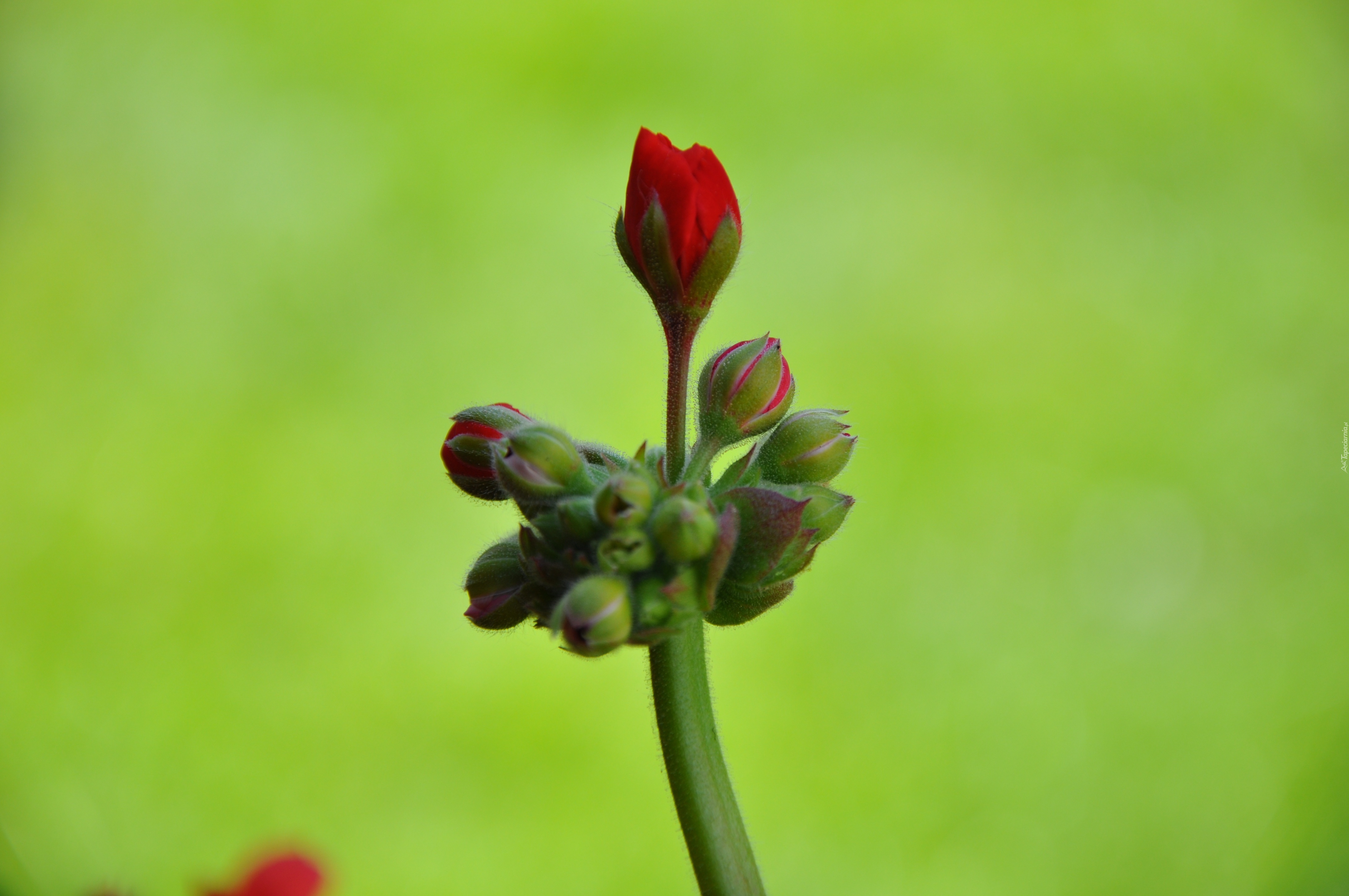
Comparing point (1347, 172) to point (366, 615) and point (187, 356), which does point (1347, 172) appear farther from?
point (187, 356)

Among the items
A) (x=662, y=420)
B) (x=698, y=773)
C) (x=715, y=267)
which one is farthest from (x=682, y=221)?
(x=662, y=420)

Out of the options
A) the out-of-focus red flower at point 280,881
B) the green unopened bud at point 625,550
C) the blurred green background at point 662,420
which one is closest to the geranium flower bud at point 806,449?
the green unopened bud at point 625,550

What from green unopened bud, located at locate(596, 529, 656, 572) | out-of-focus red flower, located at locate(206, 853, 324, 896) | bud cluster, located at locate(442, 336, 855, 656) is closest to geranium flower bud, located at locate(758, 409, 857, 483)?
bud cluster, located at locate(442, 336, 855, 656)

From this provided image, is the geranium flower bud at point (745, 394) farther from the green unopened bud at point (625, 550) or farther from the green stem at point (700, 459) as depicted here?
the green unopened bud at point (625, 550)

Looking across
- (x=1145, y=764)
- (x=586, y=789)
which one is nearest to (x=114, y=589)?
(x=586, y=789)

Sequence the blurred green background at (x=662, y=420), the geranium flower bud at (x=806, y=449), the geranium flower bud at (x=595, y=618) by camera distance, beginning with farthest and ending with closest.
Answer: the blurred green background at (x=662, y=420)
the geranium flower bud at (x=806, y=449)
the geranium flower bud at (x=595, y=618)

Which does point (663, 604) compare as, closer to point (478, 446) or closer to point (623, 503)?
point (623, 503)
